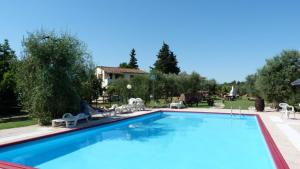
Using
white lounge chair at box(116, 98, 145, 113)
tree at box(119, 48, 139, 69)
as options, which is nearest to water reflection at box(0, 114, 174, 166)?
white lounge chair at box(116, 98, 145, 113)

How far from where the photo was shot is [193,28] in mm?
23359

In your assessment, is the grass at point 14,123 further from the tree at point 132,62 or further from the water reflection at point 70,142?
the tree at point 132,62

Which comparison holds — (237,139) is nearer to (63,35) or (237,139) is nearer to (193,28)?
(63,35)

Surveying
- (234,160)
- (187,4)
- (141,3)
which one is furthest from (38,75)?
(187,4)

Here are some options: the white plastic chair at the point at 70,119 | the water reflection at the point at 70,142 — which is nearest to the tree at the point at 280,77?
the water reflection at the point at 70,142

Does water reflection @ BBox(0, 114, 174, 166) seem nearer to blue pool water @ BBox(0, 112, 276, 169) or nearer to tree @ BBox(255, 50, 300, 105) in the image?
blue pool water @ BBox(0, 112, 276, 169)

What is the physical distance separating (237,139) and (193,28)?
14.9 meters

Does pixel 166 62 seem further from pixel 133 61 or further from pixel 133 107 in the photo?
pixel 133 107

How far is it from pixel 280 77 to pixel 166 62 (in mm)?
35159

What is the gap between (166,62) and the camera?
53.2 m

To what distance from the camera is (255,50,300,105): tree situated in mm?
18672

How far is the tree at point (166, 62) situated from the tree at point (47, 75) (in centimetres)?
4160

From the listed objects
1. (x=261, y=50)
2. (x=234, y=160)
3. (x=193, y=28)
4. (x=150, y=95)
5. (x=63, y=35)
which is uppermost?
(x=193, y=28)

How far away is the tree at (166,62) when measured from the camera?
53.1 metres
